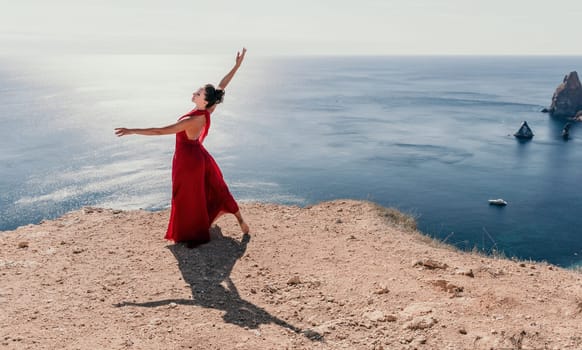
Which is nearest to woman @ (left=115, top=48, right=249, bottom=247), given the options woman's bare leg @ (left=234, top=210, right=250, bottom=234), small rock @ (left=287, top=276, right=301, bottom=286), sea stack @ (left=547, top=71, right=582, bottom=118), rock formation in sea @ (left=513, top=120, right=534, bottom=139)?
woman's bare leg @ (left=234, top=210, right=250, bottom=234)

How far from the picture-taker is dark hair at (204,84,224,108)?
25.3ft

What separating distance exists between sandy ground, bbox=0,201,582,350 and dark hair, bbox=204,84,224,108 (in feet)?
8.33

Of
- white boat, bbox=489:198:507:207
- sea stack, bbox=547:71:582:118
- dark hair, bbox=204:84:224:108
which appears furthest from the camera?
sea stack, bbox=547:71:582:118

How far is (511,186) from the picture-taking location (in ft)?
162

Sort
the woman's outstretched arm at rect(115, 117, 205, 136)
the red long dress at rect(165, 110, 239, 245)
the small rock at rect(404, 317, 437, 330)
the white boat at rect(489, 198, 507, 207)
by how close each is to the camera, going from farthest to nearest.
Answer: the white boat at rect(489, 198, 507, 207), the red long dress at rect(165, 110, 239, 245), the woman's outstretched arm at rect(115, 117, 205, 136), the small rock at rect(404, 317, 437, 330)

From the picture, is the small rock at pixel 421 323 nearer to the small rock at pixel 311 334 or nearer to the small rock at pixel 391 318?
the small rock at pixel 391 318

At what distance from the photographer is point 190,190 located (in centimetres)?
815

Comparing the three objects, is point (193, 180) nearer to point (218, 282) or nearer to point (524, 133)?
point (218, 282)

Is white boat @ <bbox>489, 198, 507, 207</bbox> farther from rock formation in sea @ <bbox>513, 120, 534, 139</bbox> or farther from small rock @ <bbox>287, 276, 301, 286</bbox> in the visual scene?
small rock @ <bbox>287, 276, 301, 286</bbox>

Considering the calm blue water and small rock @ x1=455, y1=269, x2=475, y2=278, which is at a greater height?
small rock @ x1=455, y1=269, x2=475, y2=278

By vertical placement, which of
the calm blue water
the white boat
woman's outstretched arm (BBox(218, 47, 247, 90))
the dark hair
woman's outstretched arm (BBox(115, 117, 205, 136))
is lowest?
the white boat

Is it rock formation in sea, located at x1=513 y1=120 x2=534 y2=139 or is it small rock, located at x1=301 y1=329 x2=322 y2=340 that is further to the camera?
rock formation in sea, located at x1=513 y1=120 x2=534 y2=139

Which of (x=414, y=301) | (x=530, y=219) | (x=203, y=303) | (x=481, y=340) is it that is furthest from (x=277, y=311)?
(x=530, y=219)

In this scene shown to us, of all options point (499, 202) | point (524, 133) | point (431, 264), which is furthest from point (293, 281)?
point (524, 133)
